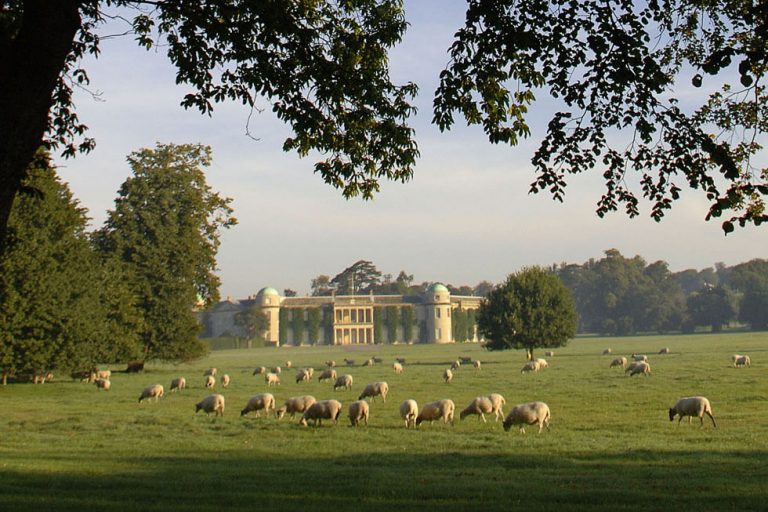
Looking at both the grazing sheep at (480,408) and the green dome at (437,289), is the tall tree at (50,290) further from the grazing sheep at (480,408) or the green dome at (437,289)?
the green dome at (437,289)

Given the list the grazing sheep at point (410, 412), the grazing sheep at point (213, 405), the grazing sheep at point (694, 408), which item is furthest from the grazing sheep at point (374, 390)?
the grazing sheep at point (694, 408)

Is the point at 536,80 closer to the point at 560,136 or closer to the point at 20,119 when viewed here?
the point at 560,136

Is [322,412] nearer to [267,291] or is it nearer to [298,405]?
[298,405]

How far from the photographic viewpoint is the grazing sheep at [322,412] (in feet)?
79.6

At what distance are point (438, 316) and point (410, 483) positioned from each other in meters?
161

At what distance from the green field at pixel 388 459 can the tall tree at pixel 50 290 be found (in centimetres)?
922

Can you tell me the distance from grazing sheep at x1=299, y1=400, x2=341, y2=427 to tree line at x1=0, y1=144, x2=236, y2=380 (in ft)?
67.6

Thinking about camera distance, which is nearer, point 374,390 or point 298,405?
point 298,405

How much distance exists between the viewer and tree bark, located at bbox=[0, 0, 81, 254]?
26.2 feet

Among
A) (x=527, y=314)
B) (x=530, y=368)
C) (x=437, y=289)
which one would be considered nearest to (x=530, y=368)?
(x=530, y=368)

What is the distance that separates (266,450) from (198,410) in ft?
34.4

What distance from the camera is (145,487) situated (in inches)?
534

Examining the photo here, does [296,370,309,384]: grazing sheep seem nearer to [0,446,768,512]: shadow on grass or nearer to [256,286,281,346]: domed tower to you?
[0,446,768,512]: shadow on grass

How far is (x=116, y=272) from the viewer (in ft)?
176
